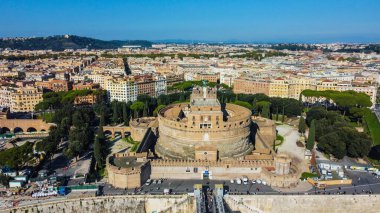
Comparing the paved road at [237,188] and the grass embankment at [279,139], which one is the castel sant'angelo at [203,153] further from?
the grass embankment at [279,139]

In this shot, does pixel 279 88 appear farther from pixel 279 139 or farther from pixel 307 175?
pixel 307 175

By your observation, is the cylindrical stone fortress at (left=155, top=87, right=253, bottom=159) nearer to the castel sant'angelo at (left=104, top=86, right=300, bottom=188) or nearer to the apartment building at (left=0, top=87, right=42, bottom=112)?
the castel sant'angelo at (left=104, top=86, right=300, bottom=188)

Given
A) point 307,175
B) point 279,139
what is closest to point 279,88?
point 279,139

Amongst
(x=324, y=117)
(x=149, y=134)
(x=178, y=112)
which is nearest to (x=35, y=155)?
(x=149, y=134)

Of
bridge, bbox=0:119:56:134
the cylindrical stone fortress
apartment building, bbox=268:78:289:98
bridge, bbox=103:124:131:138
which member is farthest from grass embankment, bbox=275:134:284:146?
bridge, bbox=0:119:56:134

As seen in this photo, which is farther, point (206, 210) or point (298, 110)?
point (298, 110)

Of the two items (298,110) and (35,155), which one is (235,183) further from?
(298,110)
